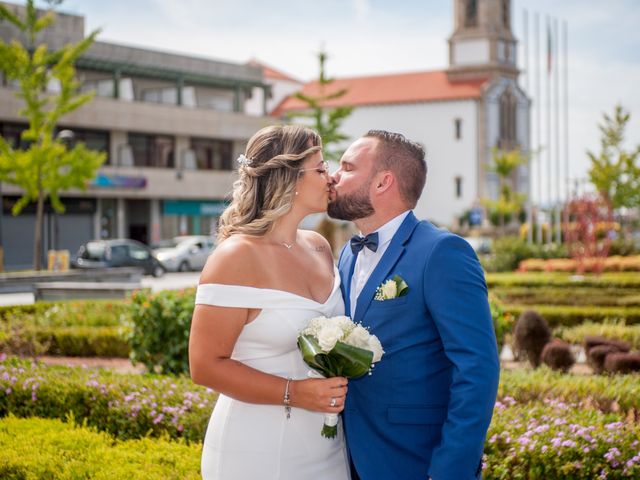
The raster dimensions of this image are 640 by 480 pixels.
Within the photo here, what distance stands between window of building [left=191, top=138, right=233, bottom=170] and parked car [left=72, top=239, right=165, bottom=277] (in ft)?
56.0

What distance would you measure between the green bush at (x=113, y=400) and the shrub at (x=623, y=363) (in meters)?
4.72

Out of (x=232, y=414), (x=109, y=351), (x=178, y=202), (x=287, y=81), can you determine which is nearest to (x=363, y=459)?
(x=232, y=414)

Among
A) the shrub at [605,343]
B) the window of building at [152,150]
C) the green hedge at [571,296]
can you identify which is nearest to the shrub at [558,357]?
the shrub at [605,343]

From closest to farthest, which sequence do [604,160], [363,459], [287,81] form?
1. [363,459]
2. [604,160]
3. [287,81]

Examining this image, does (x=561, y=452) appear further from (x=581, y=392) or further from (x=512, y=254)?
(x=512, y=254)

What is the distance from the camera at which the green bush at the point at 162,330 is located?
10719mm

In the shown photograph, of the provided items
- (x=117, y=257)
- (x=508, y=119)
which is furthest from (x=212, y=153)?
(x=508, y=119)

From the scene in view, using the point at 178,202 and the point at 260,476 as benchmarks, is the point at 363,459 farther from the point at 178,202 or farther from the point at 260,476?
the point at 178,202

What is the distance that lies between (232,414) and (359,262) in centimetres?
89

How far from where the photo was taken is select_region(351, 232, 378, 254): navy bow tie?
3893mm

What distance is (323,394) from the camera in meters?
3.70

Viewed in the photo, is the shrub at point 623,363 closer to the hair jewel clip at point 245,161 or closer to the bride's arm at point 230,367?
the bride's arm at point 230,367

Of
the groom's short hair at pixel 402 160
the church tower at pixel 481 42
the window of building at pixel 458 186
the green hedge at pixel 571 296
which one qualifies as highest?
the church tower at pixel 481 42

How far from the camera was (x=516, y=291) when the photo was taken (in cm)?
2105
